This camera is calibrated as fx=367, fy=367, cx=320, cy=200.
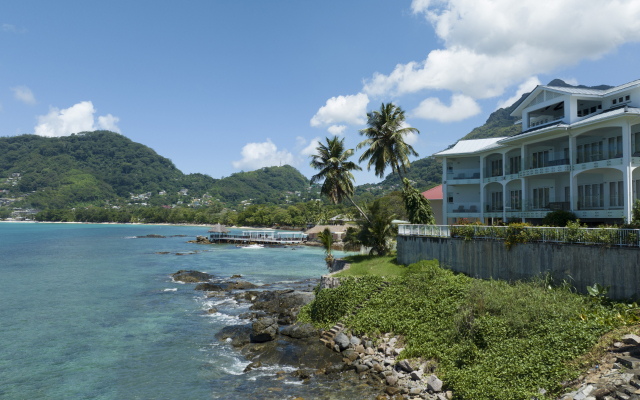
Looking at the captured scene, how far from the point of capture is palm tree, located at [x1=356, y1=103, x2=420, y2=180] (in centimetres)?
3328

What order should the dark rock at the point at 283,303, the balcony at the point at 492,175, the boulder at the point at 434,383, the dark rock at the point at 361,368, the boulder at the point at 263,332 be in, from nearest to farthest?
the boulder at the point at 434,383 → the dark rock at the point at 361,368 → the boulder at the point at 263,332 → the dark rock at the point at 283,303 → the balcony at the point at 492,175

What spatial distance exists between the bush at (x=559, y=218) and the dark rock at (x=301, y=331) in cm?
1643

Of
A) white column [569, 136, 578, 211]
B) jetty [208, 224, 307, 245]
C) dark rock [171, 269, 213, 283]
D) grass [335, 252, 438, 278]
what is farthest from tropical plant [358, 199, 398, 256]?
jetty [208, 224, 307, 245]

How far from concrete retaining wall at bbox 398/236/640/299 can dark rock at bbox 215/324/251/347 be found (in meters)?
11.4

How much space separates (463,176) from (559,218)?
11.7m

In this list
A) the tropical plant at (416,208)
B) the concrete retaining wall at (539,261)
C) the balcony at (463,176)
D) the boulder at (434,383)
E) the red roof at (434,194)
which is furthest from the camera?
the red roof at (434,194)

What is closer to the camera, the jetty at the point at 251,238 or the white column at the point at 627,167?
the white column at the point at 627,167

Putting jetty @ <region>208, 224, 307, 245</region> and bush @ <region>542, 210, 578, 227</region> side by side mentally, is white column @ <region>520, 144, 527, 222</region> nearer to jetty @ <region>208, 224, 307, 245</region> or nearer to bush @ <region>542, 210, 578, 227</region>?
bush @ <region>542, 210, 578, 227</region>

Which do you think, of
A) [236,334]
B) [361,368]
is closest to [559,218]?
[361,368]

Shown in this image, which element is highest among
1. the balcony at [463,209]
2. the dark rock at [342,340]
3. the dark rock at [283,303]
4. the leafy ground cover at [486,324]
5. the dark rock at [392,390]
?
the balcony at [463,209]

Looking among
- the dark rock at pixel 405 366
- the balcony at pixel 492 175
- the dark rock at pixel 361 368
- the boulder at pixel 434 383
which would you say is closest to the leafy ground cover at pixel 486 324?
the boulder at pixel 434 383

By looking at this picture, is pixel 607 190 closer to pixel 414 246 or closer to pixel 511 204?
pixel 511 204

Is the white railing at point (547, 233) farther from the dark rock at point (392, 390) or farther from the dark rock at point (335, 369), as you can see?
the dark rock at point (335, 369)

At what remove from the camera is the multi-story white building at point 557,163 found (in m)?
22.2
